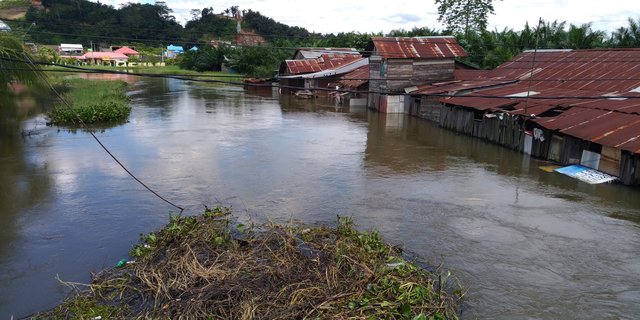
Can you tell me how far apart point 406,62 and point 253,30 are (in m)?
75.2

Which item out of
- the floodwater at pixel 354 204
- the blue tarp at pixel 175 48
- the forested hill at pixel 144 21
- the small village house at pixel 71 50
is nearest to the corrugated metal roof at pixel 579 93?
the floodwater at pixel 354 204

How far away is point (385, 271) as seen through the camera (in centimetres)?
786

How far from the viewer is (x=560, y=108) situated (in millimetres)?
19438

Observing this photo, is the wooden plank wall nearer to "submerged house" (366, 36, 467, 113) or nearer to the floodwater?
the floodwater

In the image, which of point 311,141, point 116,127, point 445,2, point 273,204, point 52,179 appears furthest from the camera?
point 445,2

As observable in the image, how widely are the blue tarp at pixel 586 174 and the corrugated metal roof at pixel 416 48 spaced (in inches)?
651

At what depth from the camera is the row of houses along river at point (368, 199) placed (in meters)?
9.16

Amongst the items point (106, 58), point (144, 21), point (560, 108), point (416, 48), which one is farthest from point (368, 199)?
point (144, 21)

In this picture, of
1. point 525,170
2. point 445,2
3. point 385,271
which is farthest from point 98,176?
point 445,2

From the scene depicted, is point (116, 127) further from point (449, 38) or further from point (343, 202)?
point (449, 38)

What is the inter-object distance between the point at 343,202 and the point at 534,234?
5239 millimetres

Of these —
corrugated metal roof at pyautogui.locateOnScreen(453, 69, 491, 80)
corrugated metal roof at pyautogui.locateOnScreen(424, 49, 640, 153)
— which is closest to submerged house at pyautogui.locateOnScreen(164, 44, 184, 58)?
corrugated metal roof at pyautogui.locateOnScreen(453, 69, 491, 80)

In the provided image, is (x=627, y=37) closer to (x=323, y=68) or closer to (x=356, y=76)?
(x=356, y=76)

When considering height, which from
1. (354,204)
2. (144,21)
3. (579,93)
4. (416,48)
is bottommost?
(354,204)
